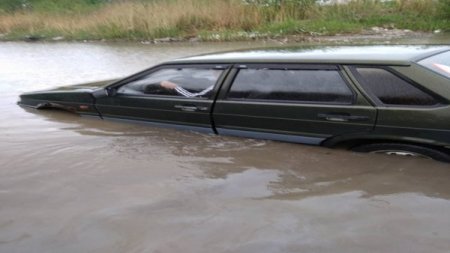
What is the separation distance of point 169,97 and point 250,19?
1598 cm

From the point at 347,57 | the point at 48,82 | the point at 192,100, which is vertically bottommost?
the point at 48,82

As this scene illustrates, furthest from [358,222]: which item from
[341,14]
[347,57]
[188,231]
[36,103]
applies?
[341,14]

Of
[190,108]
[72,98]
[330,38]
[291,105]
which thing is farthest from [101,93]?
[330,38]

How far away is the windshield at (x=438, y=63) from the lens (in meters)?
4.08

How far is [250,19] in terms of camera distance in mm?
20891

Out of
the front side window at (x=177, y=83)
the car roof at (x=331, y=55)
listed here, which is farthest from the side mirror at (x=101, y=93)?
the car roof at (x=331, y=55)

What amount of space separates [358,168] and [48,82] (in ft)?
29.6

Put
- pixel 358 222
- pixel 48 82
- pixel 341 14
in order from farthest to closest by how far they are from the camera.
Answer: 1. pixel 341 14
2. pixel 48 82
3. pixel 358 222

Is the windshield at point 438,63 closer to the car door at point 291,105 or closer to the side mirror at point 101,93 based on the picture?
the car door at point 291,105

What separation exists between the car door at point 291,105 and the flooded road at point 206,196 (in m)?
0.16

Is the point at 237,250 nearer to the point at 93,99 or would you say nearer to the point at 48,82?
the point at 93,99

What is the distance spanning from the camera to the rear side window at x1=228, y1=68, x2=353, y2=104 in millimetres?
4402

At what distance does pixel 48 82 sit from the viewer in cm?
1166

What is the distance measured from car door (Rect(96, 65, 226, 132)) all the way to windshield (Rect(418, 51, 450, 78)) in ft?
6.07
